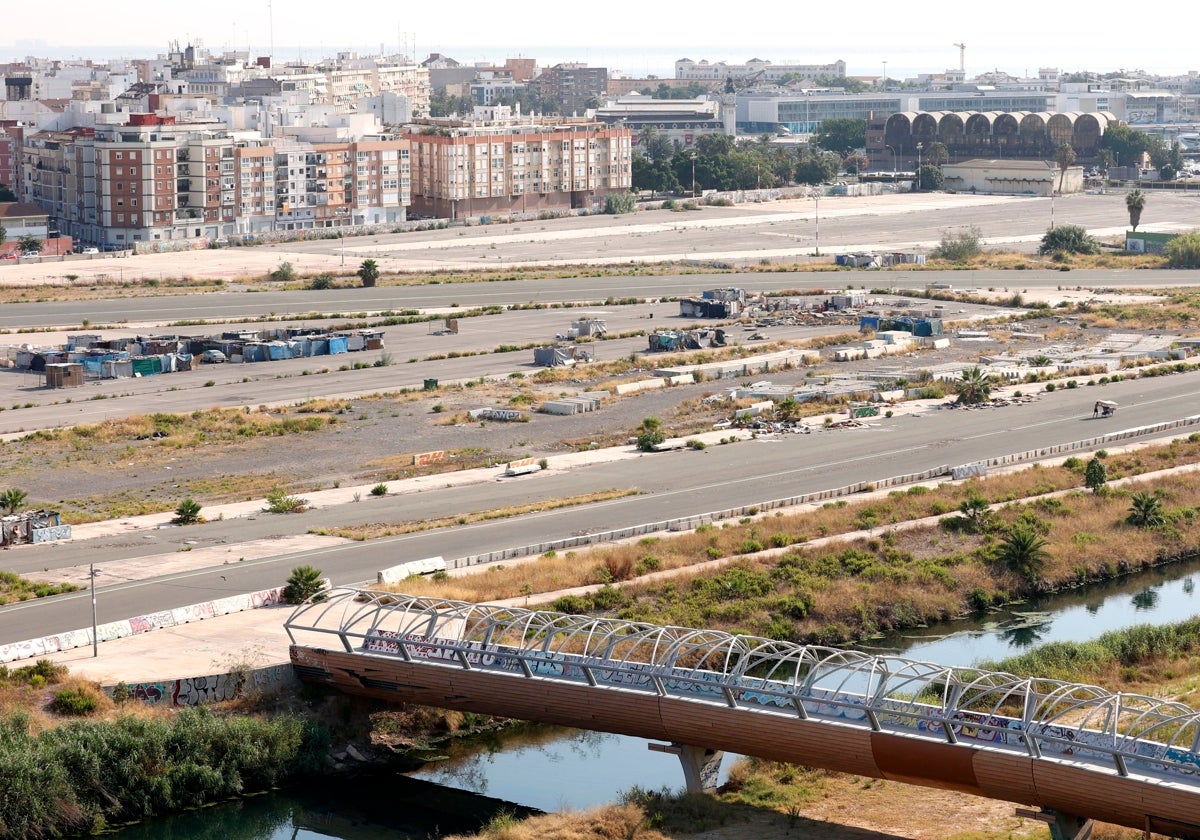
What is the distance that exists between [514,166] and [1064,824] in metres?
151

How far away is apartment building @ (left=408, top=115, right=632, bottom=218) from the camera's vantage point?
547ft

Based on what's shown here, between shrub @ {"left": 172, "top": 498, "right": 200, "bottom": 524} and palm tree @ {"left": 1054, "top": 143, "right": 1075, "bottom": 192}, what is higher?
palm tree @ {"left": 1054, "top": 143, "right": 1075, "bottom": 192}

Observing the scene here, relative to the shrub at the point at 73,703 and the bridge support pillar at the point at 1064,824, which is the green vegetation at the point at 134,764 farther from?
the bridge support pillar at the point at 1064,824

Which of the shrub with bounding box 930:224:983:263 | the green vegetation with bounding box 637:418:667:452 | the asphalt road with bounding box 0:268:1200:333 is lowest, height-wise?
the green vegetation with bounding box 637:418:667:452

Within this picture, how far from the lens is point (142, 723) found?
31.0 meters

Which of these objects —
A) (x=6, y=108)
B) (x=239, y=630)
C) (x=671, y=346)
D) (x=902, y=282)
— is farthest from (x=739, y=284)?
(x=6, y=108)

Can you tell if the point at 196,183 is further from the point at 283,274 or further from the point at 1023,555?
the point at 1023,555

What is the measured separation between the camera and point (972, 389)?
7019cm

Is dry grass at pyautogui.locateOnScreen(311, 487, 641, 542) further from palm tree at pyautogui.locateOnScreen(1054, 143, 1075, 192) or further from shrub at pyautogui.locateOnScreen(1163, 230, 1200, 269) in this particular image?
palm tree at pyautogui.locateOnScreen(1054, 143, 1075, 192)

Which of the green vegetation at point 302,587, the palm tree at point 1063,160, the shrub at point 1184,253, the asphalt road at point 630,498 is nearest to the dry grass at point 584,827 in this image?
the green vegetation at point 302,587

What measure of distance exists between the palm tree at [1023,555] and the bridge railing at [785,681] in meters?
8.69

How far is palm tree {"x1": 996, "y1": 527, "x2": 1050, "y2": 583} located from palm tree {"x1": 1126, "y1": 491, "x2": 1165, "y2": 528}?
5.15 meters

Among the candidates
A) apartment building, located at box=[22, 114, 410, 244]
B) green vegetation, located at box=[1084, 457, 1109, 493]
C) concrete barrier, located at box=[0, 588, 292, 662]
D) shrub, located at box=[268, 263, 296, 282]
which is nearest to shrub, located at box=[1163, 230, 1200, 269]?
shrub, located at box=[268, 263, 296, 282]

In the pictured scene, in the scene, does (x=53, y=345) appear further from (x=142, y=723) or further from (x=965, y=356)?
(x=142, y=723)
